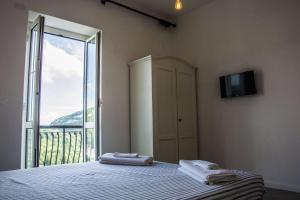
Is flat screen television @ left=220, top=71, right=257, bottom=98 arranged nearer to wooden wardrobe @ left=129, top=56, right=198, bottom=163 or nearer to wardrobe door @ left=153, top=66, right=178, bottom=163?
wooden wardrobe @ left=129, top=56, right=198, bottom=163

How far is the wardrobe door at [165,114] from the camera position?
134 inches

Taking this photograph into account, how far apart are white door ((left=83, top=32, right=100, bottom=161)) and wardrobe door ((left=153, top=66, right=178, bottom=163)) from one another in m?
0.86

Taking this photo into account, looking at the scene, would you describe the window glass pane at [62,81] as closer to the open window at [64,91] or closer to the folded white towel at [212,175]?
the open window at [64,91]

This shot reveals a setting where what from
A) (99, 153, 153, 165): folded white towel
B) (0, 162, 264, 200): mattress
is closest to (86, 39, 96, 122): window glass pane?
(99, 153, 153, 165): folded white towel

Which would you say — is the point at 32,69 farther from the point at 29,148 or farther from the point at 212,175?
the point at 212,175

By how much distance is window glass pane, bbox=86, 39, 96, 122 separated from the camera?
3646 millimetres

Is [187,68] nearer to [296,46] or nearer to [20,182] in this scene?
[296,46]

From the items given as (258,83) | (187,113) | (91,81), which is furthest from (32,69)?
(258,83)

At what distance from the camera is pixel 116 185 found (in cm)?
140

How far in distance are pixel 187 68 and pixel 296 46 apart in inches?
60.5

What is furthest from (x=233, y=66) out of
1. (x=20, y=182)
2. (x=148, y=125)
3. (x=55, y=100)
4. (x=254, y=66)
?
(x=20, y=182)

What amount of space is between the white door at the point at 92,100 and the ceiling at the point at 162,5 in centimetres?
90

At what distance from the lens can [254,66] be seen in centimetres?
337

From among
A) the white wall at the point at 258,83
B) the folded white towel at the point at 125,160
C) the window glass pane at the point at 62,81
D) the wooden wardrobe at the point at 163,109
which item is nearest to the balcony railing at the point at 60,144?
the window glass pane at the point at 62,81
